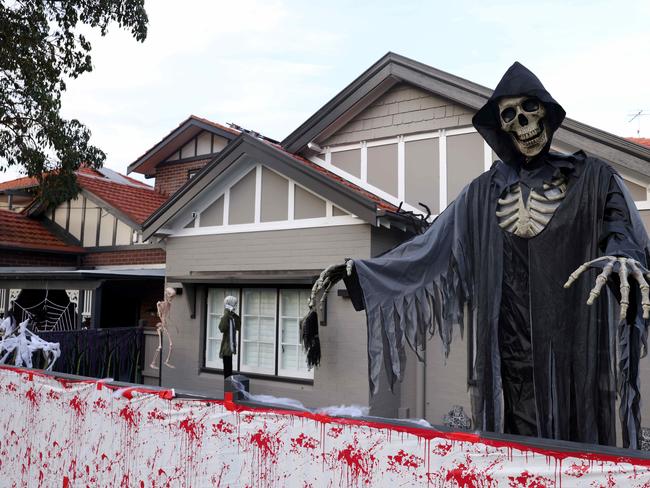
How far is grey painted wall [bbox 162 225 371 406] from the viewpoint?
27.9 feet

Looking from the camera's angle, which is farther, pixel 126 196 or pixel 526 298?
pixel 126 196

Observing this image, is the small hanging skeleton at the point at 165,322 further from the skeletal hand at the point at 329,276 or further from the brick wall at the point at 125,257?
the skeletal hand at the point at 329,276

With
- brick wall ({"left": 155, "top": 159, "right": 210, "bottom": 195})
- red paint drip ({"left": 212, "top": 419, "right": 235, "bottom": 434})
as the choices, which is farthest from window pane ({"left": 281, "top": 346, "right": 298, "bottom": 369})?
brick wall ({"left": 155, "top": 159, "right": 210, "bottom": 195})

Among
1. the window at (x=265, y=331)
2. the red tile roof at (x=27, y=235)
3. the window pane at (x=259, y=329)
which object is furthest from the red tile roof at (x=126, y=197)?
the window pane at (x=259, y=329)

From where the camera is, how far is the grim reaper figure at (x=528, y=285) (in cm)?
252

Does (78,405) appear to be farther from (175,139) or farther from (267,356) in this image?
(175,139)

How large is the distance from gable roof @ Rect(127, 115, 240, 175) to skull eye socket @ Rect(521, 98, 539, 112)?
476 inches

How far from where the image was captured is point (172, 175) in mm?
→ 16375

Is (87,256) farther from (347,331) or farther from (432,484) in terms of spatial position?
(432,484)

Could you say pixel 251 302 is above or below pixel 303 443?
above

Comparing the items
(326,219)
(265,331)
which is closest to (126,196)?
(265,331)

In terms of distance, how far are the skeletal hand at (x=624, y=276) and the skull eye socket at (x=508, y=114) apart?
0.96 metres

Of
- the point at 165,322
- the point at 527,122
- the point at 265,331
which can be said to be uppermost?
the point at 527,122

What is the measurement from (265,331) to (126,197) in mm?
8365
